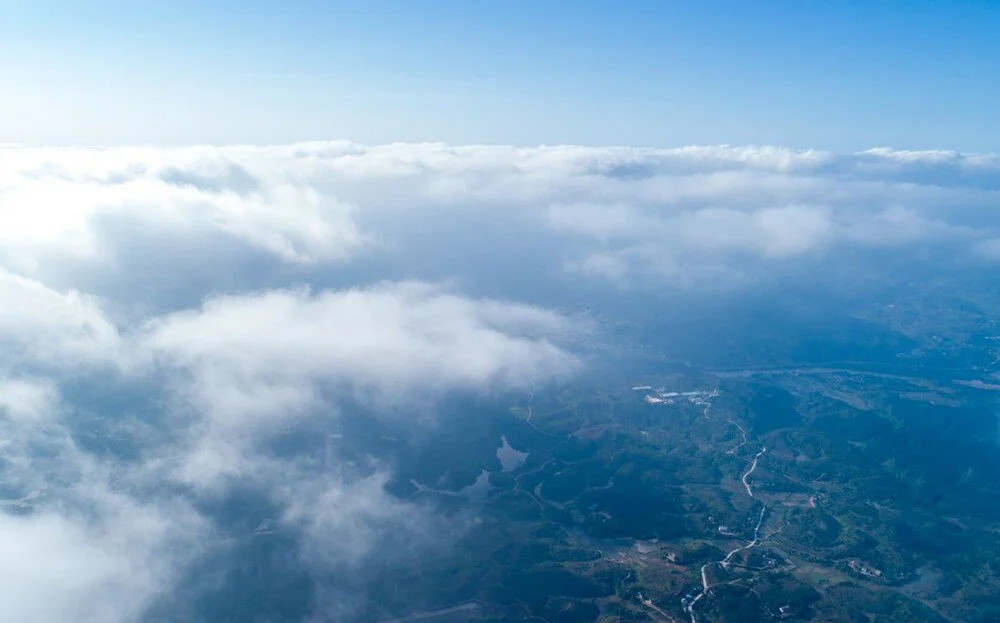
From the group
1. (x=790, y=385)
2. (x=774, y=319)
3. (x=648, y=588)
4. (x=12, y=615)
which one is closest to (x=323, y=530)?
(x=12, y=615)

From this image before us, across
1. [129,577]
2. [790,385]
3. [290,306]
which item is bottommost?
[790,385]

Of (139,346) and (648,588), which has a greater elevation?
(139,346)

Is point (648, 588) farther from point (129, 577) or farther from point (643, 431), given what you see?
point (129, 577)

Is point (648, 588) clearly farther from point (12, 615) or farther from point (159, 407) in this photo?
point (159, 407)

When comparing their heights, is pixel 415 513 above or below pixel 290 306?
below

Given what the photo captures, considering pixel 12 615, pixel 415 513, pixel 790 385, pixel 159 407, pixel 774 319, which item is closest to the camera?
pixel 12 615

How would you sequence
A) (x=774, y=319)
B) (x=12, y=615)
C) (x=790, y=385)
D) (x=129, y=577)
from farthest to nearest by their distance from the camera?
(x=774, y=319) → (x=790, y=385) → (x=129, y=577) → (x=12, y=615)

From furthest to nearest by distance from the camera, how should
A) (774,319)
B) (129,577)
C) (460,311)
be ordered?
1. (774,319)
2. (460,311)
3. (129,577)

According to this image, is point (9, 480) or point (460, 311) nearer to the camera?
point (9, 480)

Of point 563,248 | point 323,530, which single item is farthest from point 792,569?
point 563,248
